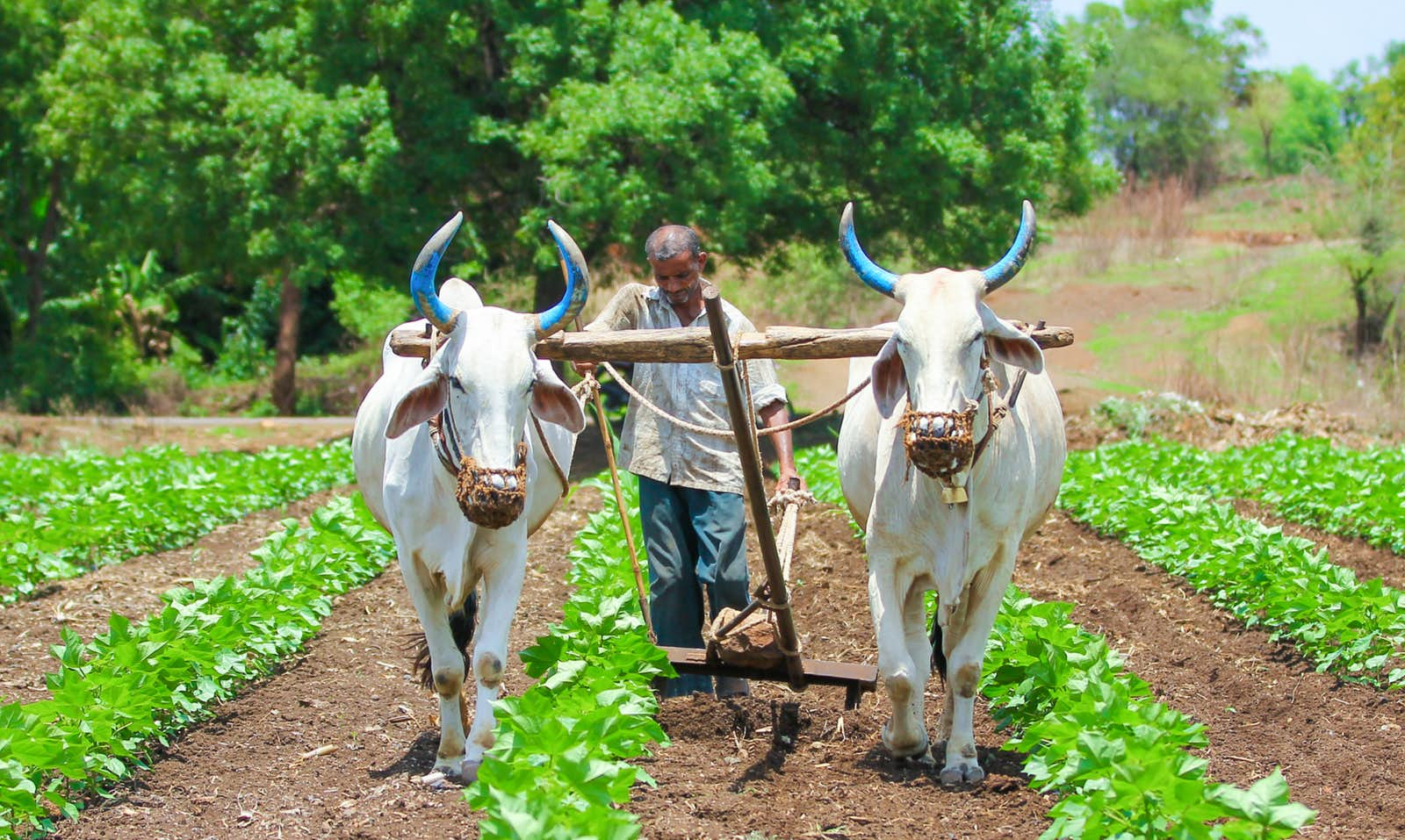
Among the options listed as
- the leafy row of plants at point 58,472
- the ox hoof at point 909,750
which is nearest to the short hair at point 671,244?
the ox hoof at point 909,750

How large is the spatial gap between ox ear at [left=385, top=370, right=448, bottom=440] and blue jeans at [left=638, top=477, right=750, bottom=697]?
4.61 ft

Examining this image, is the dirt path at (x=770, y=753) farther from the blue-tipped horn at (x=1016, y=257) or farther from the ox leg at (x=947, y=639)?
the blue-tipped horn at (x=1016, y=257)

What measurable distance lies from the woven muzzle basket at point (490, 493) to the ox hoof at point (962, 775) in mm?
1800

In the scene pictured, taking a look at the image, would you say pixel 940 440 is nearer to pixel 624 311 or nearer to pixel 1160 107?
pixel 624 311

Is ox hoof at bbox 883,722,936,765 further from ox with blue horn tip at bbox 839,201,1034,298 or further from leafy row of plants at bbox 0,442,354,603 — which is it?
leafy row of plants at bbox 0,442,354,603

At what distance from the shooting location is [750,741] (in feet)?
18.8

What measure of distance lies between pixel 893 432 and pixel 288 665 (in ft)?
11.0

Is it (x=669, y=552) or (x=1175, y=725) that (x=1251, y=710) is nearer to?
(x=1175, y=725)

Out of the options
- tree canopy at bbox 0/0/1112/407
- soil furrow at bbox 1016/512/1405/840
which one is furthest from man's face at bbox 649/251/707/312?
tree canopy at bbox 0/0/1112/407

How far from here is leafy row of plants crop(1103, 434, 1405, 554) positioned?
10398mm

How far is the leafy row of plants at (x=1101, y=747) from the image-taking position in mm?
3842

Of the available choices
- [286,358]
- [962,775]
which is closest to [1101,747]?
[962,775]

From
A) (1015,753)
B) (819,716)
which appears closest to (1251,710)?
(1015,753)

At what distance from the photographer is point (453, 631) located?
19.6 ft
